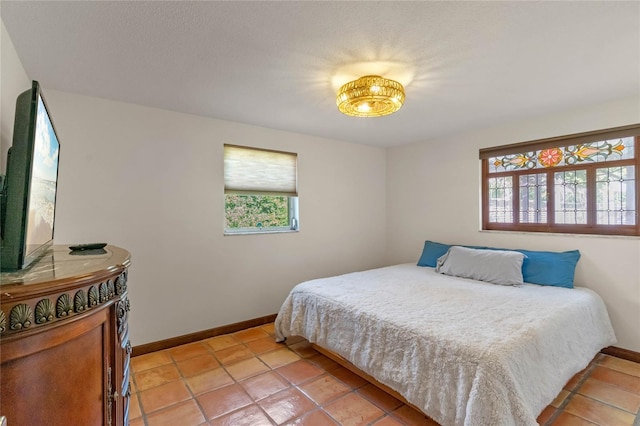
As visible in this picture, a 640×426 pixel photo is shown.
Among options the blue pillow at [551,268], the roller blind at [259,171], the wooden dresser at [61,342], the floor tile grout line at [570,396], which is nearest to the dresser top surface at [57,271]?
the wooden dresser at [61,342]

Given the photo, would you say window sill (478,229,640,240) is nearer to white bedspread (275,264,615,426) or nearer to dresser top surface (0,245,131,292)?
white bedspread (275,264,615,426)

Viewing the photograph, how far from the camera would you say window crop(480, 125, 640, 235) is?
8.88 ft

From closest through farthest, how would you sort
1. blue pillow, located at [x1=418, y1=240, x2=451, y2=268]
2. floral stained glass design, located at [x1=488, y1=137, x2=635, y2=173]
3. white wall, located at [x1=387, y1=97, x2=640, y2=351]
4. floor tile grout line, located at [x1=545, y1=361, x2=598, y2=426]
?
floor tile grout line, located at [x1=545, y1=361, x2=598, y2=426], white wall, located at [x1=387, y1=97, x2=640, y2=351], floral stained glass design, located at [x1=488, y1=137, x2=635, y2=173], blue pillow, located at [x1=418, y1=240, x2=451, y2=268]

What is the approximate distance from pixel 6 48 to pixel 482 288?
3681 millimetres

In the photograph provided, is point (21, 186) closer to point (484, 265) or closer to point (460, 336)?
point (460, 336)

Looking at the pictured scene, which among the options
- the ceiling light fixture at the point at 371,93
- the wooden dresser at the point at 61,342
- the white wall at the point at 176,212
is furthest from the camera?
the white wall at the point at 176,212

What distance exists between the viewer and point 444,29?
1.59 m

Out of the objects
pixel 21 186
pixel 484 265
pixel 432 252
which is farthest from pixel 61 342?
pixel 432 252

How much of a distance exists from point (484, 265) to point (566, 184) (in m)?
1.16

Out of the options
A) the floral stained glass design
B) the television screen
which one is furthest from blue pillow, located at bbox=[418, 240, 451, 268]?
the television screen

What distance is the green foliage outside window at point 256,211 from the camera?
335 centimetres

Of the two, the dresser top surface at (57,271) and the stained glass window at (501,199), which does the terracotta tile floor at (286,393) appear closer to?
the dresser top surface at (57,271)

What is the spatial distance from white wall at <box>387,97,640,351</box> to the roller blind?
1.71m

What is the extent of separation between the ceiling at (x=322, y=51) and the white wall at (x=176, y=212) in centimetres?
28
